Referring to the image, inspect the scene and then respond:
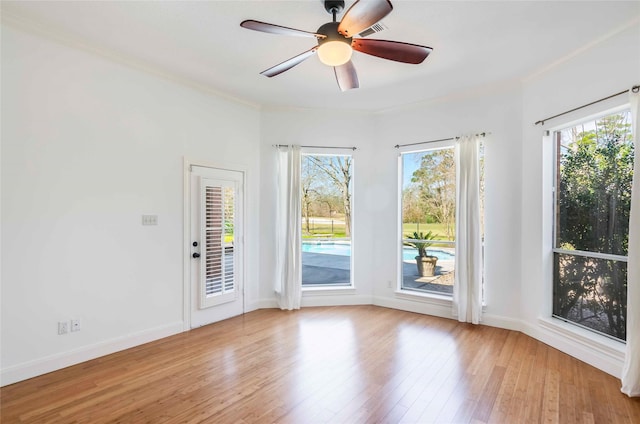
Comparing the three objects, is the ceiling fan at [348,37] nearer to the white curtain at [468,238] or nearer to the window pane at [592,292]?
the white curtain at [468,238]

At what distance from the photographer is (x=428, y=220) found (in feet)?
15.2

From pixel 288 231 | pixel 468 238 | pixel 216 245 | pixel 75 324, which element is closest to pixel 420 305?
pixel 468 238

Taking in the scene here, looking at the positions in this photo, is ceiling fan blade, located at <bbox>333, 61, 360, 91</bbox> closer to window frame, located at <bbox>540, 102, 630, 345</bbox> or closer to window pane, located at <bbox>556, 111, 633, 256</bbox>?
window frame, located at <bbox>540, 102, 630, 345</bbox>

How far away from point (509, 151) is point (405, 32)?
2.14 meters

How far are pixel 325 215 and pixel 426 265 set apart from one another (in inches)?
66.5

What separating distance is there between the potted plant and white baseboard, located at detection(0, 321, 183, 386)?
11.1ft

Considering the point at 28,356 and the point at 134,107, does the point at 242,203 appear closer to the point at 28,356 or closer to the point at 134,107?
the point at 134,107

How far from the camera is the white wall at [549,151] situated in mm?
2801

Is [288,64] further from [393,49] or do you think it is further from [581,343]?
[581,343]

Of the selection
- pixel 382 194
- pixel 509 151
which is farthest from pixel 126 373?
pixel 509 151

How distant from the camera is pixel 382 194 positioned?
4.93 metres

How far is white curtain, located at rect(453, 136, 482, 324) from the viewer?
4035 millimetres

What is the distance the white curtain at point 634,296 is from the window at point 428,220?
196cm

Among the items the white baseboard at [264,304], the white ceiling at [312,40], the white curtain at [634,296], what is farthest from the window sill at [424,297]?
the white ceiling at [312,40]
